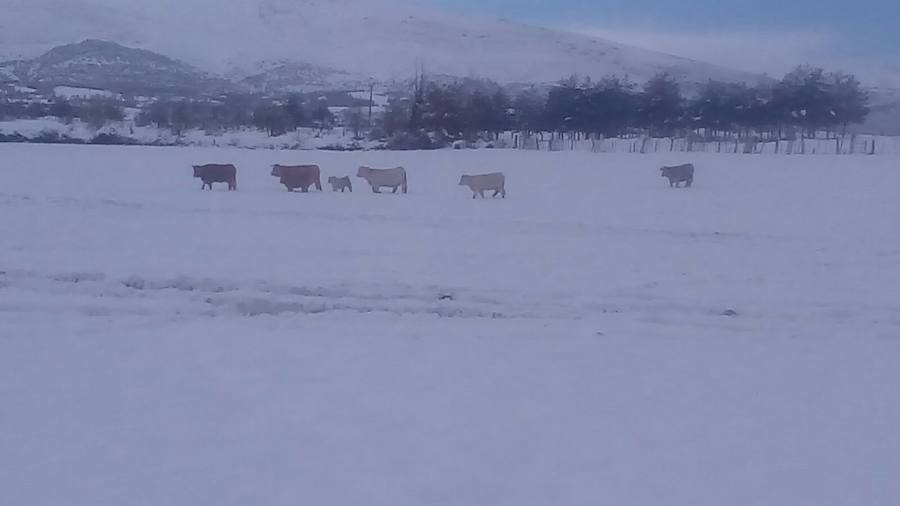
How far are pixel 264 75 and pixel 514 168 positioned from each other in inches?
5205

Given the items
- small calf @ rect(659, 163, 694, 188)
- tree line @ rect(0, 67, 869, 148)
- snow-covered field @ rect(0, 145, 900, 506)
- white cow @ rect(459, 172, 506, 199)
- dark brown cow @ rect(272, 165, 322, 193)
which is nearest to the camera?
snow-covered field @ rect(0, 145, 900, 506)

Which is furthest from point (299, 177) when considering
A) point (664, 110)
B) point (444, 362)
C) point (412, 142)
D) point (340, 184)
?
point (664, 110)

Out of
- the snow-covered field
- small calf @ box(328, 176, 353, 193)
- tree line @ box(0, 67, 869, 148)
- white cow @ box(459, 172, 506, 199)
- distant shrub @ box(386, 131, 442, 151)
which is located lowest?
the snow-covered field

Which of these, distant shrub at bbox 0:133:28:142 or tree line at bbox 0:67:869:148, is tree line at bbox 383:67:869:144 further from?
distant shrub at bbox 0:133:28:142

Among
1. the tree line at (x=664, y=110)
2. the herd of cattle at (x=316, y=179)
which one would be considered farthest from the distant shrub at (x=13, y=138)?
the herd of cattle at (x=316, y=179)

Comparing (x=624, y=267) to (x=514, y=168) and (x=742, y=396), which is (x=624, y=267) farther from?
(x=514, y=168)

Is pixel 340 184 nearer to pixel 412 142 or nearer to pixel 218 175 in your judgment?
pixel 218 175

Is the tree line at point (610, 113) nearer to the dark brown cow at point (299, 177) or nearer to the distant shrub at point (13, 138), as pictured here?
the distant shrub at point (13, 138)

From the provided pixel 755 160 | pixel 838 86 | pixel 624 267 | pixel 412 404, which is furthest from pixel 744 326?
pixel 838 86

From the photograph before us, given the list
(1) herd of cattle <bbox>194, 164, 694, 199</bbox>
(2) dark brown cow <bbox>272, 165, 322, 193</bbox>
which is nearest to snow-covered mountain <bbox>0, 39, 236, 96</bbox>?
(1) herd of cattle <bbox>194, 164, 694, 199</bbox>

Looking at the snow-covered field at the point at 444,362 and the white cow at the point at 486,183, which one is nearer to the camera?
the snow-covered field at the point at 444,362

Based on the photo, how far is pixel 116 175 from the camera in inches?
1062

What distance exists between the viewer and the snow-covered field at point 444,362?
604 centimetres

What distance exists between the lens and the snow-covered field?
6.04 meters
